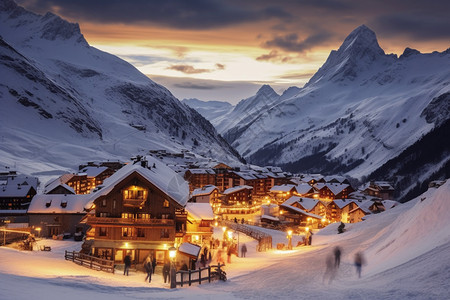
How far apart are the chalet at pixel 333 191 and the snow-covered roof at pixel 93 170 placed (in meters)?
73.9

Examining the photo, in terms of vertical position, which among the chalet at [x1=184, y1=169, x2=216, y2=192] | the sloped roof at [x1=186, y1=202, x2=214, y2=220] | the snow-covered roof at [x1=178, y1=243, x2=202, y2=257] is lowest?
the snow-covered roof at [x1=178, y1=243, x2=202, y2=257]

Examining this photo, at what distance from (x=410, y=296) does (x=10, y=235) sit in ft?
180

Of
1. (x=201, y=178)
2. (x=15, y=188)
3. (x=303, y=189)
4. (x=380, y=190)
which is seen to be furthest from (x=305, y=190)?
(x=15, y=188)

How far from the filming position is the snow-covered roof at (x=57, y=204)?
68.0 metres

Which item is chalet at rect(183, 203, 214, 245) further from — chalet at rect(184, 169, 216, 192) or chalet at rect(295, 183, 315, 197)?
chalet at rect(184, 169, 216, 192)

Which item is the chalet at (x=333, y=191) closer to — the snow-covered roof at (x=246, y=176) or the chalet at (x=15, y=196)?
the snow-covered roof at (x=246, y=176)

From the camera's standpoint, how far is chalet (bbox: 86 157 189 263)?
41.6 metres

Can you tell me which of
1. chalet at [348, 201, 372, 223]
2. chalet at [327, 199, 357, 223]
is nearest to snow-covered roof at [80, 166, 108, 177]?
chalet at [327, 199, 357, 223]

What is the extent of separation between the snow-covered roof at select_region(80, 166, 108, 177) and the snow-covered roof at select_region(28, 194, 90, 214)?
2022 inches

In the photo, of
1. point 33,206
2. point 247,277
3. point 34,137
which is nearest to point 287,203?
point 33,206

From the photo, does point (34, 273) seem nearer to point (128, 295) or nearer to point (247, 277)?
point (128, 295)

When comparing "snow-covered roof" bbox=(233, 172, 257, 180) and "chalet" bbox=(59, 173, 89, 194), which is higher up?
"snow-covered roof" bbox=(233, 172, 257, 180)

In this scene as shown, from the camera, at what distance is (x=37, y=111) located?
187 m

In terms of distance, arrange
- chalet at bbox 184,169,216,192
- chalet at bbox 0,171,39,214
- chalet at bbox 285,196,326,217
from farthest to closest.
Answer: chalet at bbox 184,169,216,192, chalet at bbox 285,196,326,217, chalet at bbox 0,171,39,214
